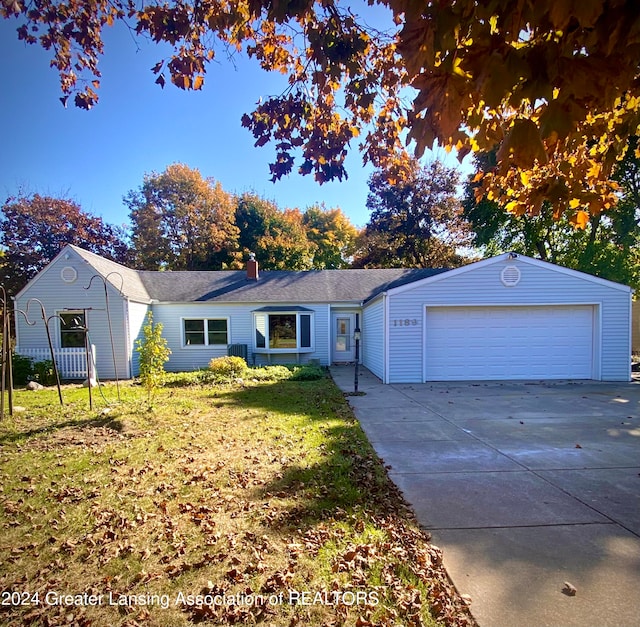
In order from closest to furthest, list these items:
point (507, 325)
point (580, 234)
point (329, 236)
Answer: point (507, 325) → point (580, 234) → point (329, 236)

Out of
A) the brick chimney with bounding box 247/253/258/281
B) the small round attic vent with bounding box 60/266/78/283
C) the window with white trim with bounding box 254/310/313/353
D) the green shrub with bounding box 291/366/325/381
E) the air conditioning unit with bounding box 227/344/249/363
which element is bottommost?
the green shrub with bounding box 291/366/325/381

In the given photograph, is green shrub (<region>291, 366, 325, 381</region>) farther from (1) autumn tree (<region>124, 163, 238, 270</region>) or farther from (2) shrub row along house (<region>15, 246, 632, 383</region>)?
(1) autumn tree (<region>124, 163, 238, 270</region>)

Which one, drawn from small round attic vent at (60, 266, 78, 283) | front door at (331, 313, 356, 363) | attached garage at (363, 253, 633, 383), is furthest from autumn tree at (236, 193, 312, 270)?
attached garage at (363, 253, 633, 383)

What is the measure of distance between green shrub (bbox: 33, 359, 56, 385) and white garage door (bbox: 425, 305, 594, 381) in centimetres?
1250

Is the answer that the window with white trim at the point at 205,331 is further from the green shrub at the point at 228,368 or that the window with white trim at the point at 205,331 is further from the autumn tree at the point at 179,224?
the autumn tree at the point at 179,224

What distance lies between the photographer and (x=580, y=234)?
21.6 meters

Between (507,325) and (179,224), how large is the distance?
2543 centimetres

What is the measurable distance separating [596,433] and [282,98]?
6860 mm

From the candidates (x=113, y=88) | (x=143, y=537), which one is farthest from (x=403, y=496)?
(x=113, y=88)

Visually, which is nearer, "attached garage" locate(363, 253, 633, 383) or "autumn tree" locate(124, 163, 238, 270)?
"attached garage" locate(363, 253, 633, 383)

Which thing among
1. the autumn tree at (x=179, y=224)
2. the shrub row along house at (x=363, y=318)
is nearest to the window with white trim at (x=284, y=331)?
the shrub row along house at (x=363, y=318)

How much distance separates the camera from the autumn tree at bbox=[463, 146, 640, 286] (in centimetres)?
1836

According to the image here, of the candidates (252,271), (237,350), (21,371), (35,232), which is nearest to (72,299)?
(21,371)

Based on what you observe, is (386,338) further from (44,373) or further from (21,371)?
(21,371)
